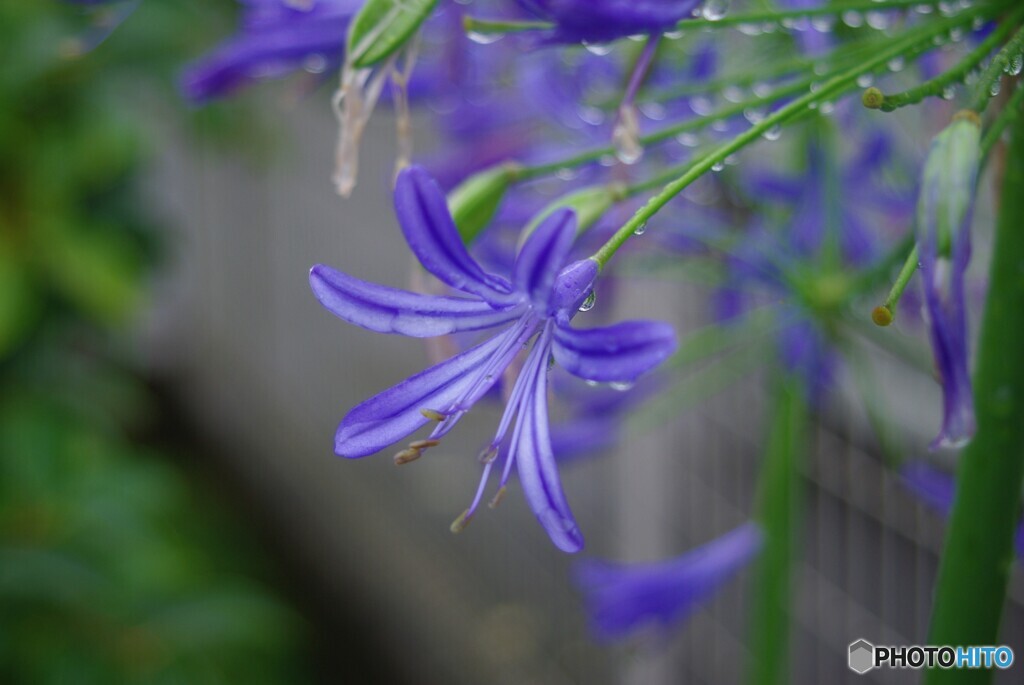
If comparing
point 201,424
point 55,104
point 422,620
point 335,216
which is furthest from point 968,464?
point 201,424

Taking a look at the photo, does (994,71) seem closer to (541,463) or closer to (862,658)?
(541,463)

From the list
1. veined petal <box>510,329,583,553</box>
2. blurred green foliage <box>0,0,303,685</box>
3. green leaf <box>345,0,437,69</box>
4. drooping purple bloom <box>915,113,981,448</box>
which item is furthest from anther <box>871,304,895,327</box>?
blurred green foliage <box>0,0,303,685</box>

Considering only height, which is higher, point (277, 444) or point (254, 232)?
point (254, 232)

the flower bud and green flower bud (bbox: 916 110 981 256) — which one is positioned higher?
the flower bud

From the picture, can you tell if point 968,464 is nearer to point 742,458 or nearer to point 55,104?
point 742,458

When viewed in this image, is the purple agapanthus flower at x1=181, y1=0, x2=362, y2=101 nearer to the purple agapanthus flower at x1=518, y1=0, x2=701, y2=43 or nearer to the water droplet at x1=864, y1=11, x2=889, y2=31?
the purple agapanthus flower at x1=518, y1=0, x2=701, y2=43

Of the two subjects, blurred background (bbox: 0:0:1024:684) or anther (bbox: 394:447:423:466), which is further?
blurred background (bbox: 0:0:1024:684)
